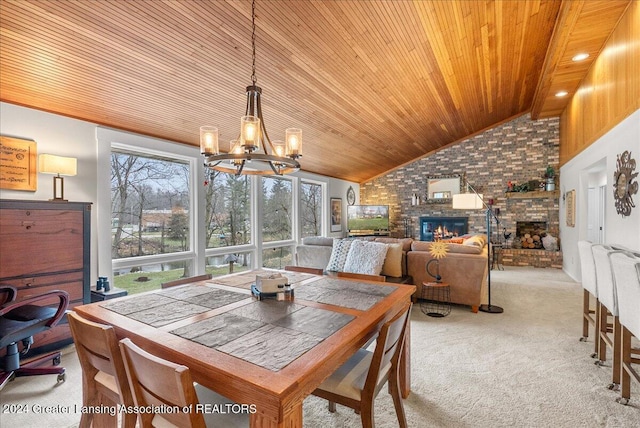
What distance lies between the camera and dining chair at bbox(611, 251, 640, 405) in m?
1.73

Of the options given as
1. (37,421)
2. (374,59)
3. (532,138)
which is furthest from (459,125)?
(37,421)

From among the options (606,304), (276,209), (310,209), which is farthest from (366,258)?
(310,209)

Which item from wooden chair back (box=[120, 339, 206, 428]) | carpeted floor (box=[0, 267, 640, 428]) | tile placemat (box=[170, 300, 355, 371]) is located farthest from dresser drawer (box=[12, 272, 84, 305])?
wooden chair back (box=[120, 339, 206, 428])

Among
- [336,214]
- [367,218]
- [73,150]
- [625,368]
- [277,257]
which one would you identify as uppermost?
[73,150]

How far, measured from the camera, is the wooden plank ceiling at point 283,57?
2.38 meters

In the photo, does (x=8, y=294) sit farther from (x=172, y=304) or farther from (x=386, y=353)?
(x=386, y=353)

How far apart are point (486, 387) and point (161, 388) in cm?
224

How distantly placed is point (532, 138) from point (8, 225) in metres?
9.37

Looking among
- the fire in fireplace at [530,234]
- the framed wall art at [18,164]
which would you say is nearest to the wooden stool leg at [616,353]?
the framed wall art at [18,164]

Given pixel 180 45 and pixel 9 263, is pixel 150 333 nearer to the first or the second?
pixel 9 263

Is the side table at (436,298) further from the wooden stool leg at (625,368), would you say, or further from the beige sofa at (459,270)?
the wooden stool leg at (625,368)

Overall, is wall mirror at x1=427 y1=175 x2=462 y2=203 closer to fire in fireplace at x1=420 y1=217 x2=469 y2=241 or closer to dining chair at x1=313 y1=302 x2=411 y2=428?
fire in fireplace at x1=420 y1=217 x2=469 y2=241

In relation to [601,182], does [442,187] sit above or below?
above

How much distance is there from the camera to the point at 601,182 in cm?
522
